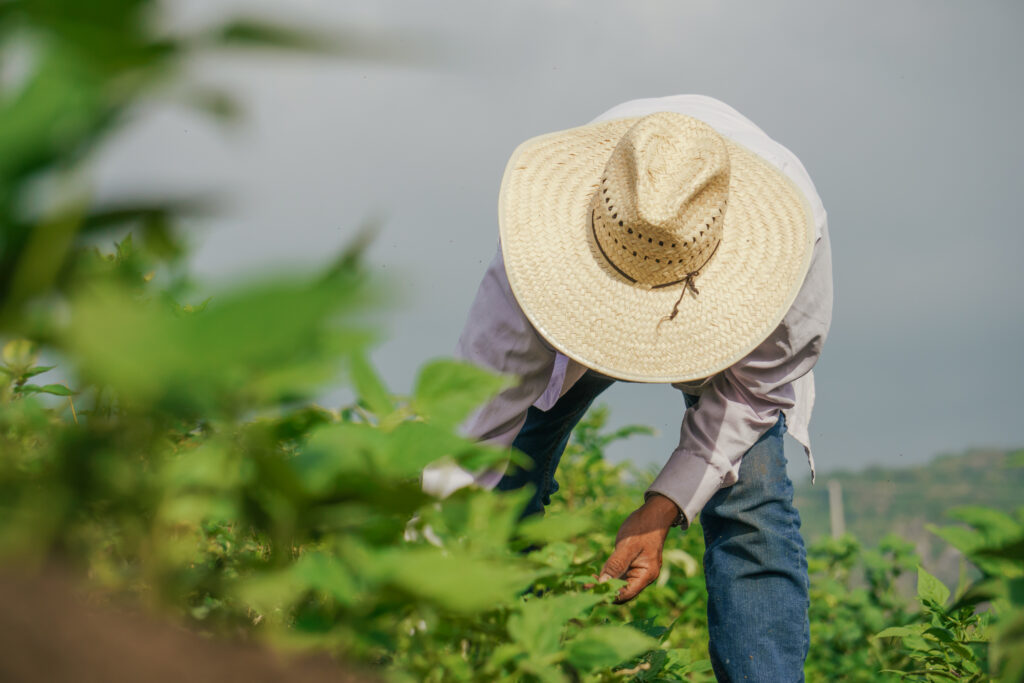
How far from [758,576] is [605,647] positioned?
5.31 ft

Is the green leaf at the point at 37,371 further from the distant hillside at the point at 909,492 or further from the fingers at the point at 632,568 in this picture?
the distant hillside at the point at 909,492

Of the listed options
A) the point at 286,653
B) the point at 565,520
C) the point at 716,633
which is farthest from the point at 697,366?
the point at 286,653

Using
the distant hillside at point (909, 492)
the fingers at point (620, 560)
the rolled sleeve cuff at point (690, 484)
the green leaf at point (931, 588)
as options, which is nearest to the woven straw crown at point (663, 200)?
the rolled sleeve cuff at point (690, 484)

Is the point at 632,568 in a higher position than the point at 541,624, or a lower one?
lower

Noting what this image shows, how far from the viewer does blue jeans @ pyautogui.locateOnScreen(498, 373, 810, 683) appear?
86.1 inches

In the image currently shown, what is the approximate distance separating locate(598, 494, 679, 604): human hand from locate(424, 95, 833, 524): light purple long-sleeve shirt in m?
0.04

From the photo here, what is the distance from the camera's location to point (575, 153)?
2.19 metres

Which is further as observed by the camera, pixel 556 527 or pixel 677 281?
pixel 677 281

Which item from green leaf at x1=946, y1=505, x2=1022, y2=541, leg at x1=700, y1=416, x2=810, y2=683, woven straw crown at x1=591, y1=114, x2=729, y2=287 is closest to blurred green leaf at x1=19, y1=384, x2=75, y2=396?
green leaf at x1=946, y1=505, x2=1022, y2=541

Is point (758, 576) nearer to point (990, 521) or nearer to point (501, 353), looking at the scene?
point (501, 353)

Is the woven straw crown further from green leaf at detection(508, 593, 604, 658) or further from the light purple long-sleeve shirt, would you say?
green leaf at detection(508, 593, 604, 658)

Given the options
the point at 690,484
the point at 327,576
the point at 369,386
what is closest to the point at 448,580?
the point at 327,576

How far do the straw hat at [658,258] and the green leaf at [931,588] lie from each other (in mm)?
567

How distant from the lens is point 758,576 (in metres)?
2.26
